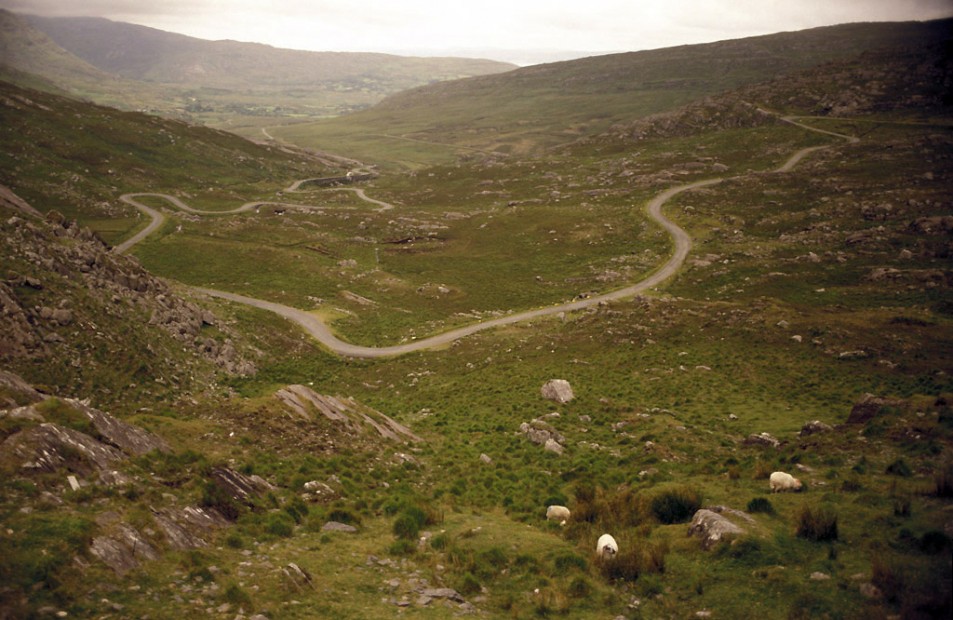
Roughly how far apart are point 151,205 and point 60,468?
442 ft

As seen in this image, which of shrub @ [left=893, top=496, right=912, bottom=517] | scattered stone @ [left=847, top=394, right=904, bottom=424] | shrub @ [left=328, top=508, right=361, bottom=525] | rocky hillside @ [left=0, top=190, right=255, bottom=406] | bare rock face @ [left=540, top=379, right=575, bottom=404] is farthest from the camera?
bare rock face @ [left=540, top=379, right=575, bottom=404]

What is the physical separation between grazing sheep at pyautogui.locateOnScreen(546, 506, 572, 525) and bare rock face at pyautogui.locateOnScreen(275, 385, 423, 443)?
1240 cm

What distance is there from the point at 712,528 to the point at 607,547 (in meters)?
3.44

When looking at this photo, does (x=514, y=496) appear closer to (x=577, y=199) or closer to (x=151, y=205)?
(x=577, y=199)

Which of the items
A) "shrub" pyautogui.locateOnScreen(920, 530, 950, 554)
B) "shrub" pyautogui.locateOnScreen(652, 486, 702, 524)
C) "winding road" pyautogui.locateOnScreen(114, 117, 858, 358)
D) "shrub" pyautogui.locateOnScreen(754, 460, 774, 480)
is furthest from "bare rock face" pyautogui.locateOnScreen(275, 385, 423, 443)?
"winding road" pyautogui.locateOnScreen(114, 117, 858, 358)

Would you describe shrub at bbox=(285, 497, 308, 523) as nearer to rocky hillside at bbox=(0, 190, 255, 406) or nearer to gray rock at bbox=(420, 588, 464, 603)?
gray rock at bbox=(420, 588, 464, 603)

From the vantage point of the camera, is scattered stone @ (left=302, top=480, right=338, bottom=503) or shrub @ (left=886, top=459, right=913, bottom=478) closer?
shrub @ (left=886, top=459, right=913, bottom=478)

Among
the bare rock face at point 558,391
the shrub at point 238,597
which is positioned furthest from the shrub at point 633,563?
the bare rock face at point 558,391

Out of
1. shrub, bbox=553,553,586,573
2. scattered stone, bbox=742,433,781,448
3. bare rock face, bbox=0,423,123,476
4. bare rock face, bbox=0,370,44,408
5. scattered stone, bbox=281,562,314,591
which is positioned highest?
bare rock face, bbox=0,370,44,408

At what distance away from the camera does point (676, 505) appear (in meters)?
19.7

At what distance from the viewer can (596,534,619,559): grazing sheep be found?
16516 millimetres

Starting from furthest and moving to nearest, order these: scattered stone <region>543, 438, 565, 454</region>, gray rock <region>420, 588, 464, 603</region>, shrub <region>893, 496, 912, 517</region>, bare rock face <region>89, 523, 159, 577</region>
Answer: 1. scattered stone <region>543, 438, 565, 454</region>
2. shrub <region>893, 496, 912, 517</region>
3. gray rock <region>420, 588, 464, 603</region>
4. bare rock face <region>89, 523, 159, 577</region>

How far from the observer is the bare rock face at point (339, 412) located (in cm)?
2909

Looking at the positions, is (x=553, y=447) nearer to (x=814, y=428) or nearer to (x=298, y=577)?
(x=814, y=428)
